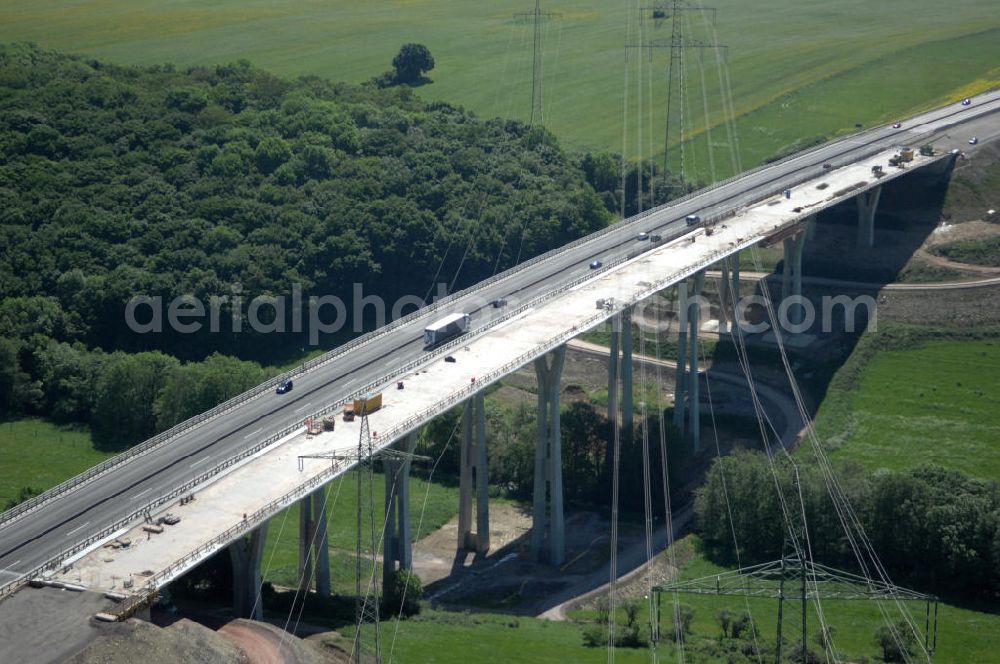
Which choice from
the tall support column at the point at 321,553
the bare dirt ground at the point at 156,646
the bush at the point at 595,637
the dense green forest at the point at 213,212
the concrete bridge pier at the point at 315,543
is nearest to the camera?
the bare dirt ground at the point at 156,646

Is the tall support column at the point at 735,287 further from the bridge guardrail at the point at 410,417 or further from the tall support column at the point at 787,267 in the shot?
the bridge guardrail at the point at 410,417

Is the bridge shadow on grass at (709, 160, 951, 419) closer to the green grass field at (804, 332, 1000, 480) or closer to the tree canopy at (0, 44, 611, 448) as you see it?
the green grass field at (804, 332, 1000, 480)

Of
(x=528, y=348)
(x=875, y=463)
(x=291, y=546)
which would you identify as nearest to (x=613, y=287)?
(x=528, y=348)

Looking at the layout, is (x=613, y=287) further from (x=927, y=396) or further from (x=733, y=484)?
(x=927, y=396)

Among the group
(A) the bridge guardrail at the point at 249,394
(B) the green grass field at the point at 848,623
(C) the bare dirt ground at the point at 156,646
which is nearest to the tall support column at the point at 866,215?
(A) the bridge guardrail at the point at 249,394

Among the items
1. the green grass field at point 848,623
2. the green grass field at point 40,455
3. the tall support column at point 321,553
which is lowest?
the green grass field at point 848,623

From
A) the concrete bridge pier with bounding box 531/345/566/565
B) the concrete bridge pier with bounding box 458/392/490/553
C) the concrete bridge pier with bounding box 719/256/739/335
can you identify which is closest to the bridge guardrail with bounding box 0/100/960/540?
the concrete bridge pier with bounding box 719/256/739/335

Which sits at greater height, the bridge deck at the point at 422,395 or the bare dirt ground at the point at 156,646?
the bridge deck at the point at 422,395

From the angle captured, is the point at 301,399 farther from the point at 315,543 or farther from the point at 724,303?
the point at 724,303
